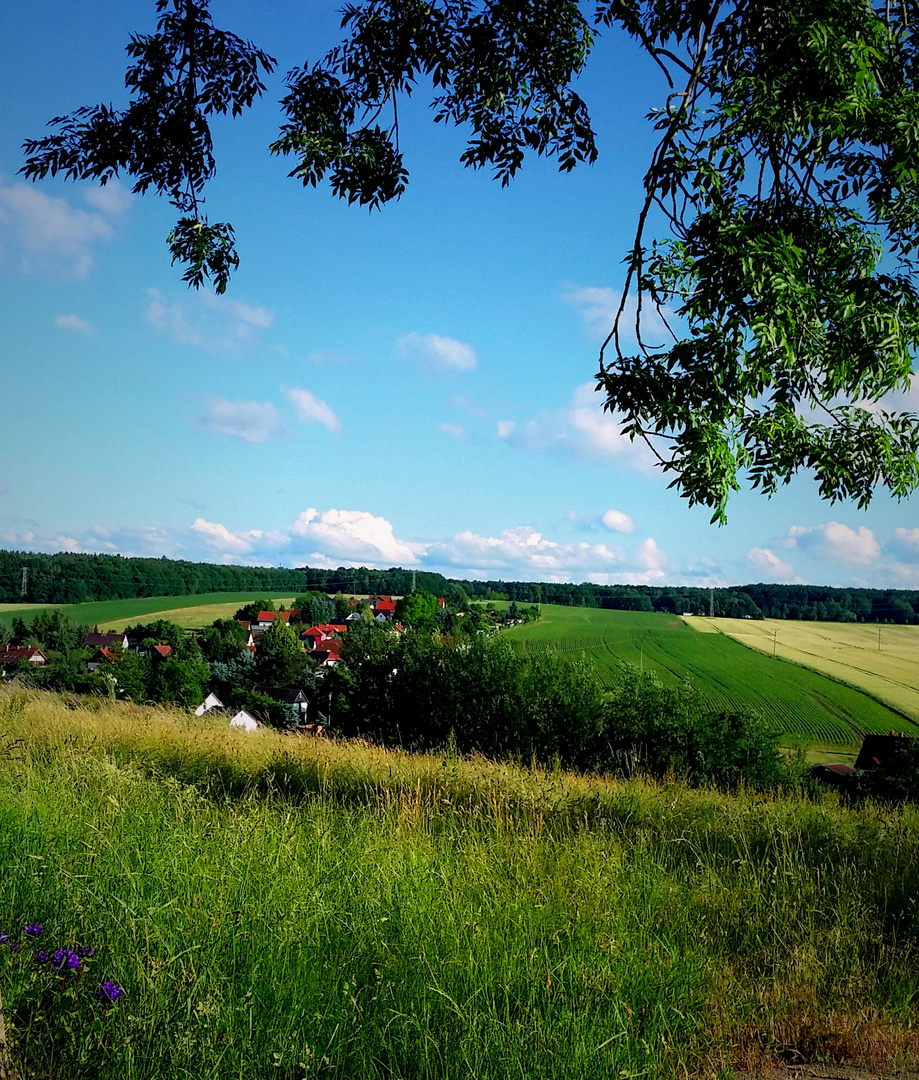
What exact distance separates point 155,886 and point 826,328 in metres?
5.03

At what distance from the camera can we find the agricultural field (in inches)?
1823

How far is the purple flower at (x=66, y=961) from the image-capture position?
2.67 m

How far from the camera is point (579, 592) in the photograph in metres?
68.6

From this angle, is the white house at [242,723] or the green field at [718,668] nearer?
the white house at [242,723]

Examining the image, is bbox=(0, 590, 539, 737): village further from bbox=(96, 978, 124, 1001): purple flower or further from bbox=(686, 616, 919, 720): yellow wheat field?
bbox=(96, 978, 124, 1001): purple flower

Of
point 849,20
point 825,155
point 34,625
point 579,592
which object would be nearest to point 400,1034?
point 849,20

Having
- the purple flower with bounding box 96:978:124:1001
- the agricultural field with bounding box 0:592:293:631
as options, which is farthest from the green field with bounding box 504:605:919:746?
the purple flower with bounding box 96:978:124:1001

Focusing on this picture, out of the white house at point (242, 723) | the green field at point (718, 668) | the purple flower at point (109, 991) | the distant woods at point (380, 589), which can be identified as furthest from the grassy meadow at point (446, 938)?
the distant woods at point (380, 589)

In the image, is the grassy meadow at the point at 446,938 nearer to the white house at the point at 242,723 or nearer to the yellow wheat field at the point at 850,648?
the white house at the point at 242,723

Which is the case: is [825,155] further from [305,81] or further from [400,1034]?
[400,1034]

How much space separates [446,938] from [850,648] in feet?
192

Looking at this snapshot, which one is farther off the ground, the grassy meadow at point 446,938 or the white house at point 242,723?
the grassy meadow at point 446,938

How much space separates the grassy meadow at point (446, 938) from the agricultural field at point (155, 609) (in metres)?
41.0

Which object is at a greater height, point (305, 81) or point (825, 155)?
point (305, 81)
